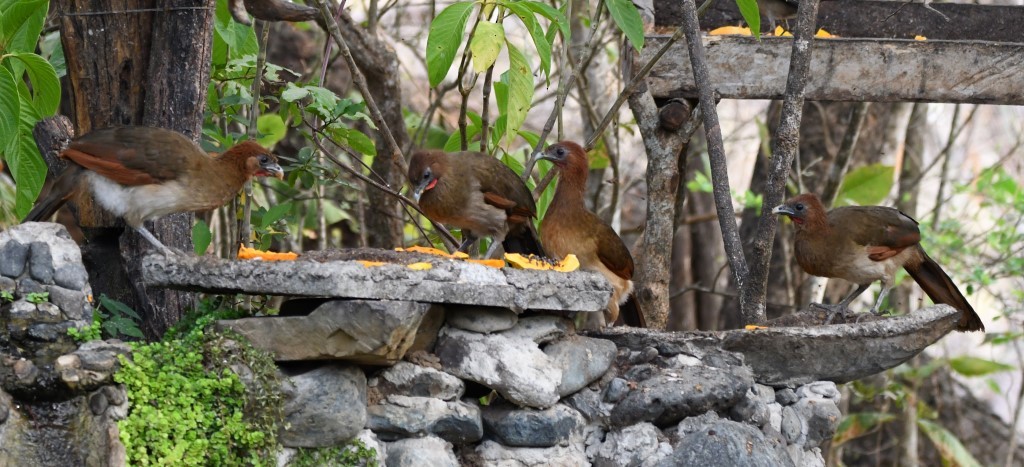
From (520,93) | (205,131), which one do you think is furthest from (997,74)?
(205,131)

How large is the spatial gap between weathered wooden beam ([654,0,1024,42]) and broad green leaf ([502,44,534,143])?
1.56 metres

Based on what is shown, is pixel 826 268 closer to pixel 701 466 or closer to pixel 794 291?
pixel 701 466

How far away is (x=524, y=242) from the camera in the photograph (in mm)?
5555

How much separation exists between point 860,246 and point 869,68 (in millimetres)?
906

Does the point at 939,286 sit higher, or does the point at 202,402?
the point at 939,286

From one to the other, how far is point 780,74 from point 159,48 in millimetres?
2820

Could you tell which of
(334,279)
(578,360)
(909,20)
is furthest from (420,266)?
(909,20)

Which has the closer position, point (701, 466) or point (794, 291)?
point (701, 466)

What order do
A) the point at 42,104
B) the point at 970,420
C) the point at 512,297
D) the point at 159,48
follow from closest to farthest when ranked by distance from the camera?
the point at 512,297 → the point at 42,104 → the point at 159,48 → the point at 970,420

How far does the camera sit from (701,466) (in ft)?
12.8

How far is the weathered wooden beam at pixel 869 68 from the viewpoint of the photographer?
5453 mm

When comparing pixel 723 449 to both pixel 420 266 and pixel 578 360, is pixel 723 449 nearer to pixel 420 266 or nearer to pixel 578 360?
pixel 578 360

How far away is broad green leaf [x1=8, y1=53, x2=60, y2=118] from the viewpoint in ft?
13.6

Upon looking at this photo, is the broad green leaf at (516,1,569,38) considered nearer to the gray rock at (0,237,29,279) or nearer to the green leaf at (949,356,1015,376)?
the gray rock at (0,237,29,279)
